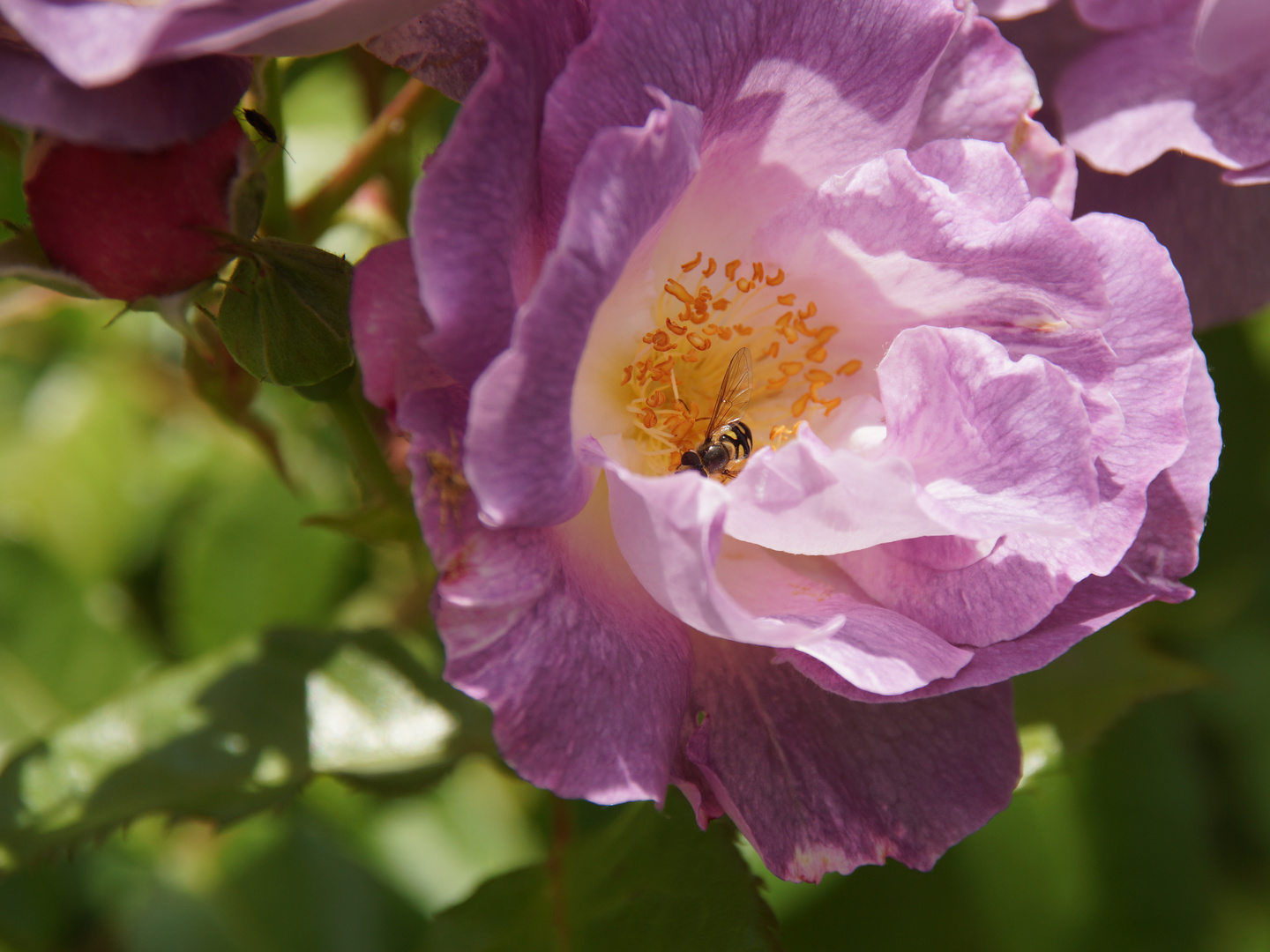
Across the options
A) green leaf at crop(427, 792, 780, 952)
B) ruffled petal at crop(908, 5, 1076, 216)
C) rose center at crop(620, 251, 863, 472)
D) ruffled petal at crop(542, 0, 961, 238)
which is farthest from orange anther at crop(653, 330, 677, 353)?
green leaf at crop(427, 792, 780, 952)

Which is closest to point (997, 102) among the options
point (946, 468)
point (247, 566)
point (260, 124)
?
point (946, 468)

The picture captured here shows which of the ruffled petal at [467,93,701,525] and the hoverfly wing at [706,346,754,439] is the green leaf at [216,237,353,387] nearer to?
the ruffled petal at [467,93,701,525]

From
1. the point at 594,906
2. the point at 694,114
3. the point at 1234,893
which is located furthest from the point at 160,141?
the point at 1234,893

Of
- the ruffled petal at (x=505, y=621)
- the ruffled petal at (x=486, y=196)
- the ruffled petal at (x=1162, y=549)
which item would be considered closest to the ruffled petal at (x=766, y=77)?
the ruffled petal at (x=486, y=196)

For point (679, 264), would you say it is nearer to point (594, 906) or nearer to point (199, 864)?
point (594, 906)

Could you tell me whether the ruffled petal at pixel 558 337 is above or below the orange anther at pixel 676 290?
above

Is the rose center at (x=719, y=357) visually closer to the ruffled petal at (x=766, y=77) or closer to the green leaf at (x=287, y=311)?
the ruffled petal at (x=766, y=77)
